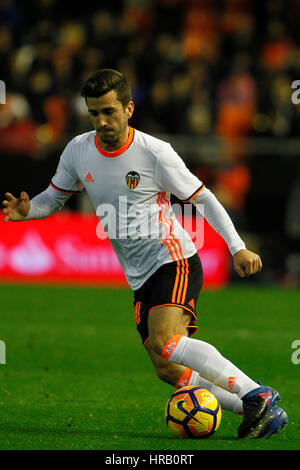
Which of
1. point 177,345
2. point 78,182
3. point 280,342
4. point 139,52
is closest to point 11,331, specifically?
point 280,342

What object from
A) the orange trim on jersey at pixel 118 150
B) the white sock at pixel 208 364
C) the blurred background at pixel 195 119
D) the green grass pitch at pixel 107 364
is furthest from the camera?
the blurred background at pixel 195 119

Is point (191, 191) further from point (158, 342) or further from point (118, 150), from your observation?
point (158, 342)

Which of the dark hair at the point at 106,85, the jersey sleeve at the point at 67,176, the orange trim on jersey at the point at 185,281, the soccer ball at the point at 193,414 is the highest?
the dark hair at the point at 106,85

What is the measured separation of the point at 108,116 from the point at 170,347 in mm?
1470

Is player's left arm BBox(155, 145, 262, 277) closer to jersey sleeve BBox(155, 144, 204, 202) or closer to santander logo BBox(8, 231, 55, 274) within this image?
jersey sleeve BBox(155, 144, 204, 202)

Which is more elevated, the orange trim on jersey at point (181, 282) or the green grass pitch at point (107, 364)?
the orange trim on jersey at point (181, 282)

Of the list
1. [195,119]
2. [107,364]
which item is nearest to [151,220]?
[107,364]

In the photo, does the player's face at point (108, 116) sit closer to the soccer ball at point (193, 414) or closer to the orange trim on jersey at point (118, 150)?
the orange trim on jersey at point (118, 150)

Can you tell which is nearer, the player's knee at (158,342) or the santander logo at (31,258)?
the player's knee at (158,342)

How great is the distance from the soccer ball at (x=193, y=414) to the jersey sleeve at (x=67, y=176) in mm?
1583

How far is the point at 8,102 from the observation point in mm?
15328

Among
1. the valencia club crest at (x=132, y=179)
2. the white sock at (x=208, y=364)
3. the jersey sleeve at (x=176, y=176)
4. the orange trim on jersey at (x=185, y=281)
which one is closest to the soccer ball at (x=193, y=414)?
the white sock at (x=208, y=364)

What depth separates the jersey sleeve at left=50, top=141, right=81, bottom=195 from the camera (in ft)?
20.5

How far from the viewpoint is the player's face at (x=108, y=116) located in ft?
19.1
